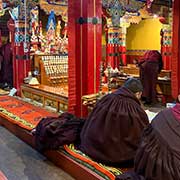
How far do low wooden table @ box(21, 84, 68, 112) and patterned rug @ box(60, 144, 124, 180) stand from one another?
6.39 feet

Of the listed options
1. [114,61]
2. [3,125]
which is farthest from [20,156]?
[114,61]

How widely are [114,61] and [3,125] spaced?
206 inches

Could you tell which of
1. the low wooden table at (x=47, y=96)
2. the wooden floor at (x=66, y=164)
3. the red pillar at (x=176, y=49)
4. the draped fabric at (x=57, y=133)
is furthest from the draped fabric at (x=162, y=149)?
the low wooden table at (x=47, y=96)

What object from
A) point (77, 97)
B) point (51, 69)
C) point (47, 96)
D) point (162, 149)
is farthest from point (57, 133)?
point (51, 69)

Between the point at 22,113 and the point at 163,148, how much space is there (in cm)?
384

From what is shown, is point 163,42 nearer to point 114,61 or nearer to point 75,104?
point 114,61

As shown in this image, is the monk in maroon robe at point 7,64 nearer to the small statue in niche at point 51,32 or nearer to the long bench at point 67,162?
the small statue in niche at point 51,32

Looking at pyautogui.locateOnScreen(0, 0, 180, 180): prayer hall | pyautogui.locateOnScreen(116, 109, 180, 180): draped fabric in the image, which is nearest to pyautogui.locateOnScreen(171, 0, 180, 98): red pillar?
pyautogui.locateOnScreen(0, 0, 180, 180): prayer hall

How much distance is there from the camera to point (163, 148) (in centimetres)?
190

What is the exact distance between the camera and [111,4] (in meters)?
8.62

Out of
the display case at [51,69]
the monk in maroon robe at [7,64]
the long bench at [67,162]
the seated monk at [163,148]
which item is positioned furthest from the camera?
the monk in maroon robe at [7,64]

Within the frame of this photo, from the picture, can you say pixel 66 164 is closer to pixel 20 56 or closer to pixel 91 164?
pixel 91 164

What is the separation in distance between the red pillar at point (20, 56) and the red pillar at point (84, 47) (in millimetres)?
2882

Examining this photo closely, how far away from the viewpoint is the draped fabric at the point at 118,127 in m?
2.83
